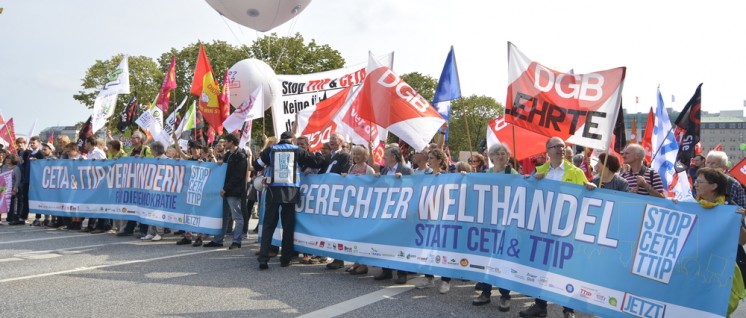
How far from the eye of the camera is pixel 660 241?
5188 millimetres

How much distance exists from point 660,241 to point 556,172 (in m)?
1.58

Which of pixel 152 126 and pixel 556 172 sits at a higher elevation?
pixel 152 126

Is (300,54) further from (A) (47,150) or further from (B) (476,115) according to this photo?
(B) (476,115)

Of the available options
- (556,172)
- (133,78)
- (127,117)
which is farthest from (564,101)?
(133,78)

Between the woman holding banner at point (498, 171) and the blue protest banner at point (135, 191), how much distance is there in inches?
205

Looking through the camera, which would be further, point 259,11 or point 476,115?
point 476,115

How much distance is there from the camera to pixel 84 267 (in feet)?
26.8

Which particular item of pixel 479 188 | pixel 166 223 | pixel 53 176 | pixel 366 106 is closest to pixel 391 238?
pixel 479 188

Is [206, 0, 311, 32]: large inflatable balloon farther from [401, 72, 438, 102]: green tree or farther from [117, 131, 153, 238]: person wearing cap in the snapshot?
[401, 72, 438, 102]: green tree

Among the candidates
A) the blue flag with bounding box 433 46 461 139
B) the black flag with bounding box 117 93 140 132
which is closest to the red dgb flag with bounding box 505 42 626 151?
the blue flag with bounding box 433 46 461 139

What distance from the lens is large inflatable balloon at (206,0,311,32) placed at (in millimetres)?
14125

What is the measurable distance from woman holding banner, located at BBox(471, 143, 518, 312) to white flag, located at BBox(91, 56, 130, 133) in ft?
32.9

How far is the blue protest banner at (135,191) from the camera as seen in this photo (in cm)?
Answer: 1058

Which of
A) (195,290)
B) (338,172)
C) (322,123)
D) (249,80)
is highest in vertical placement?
(249,80)
